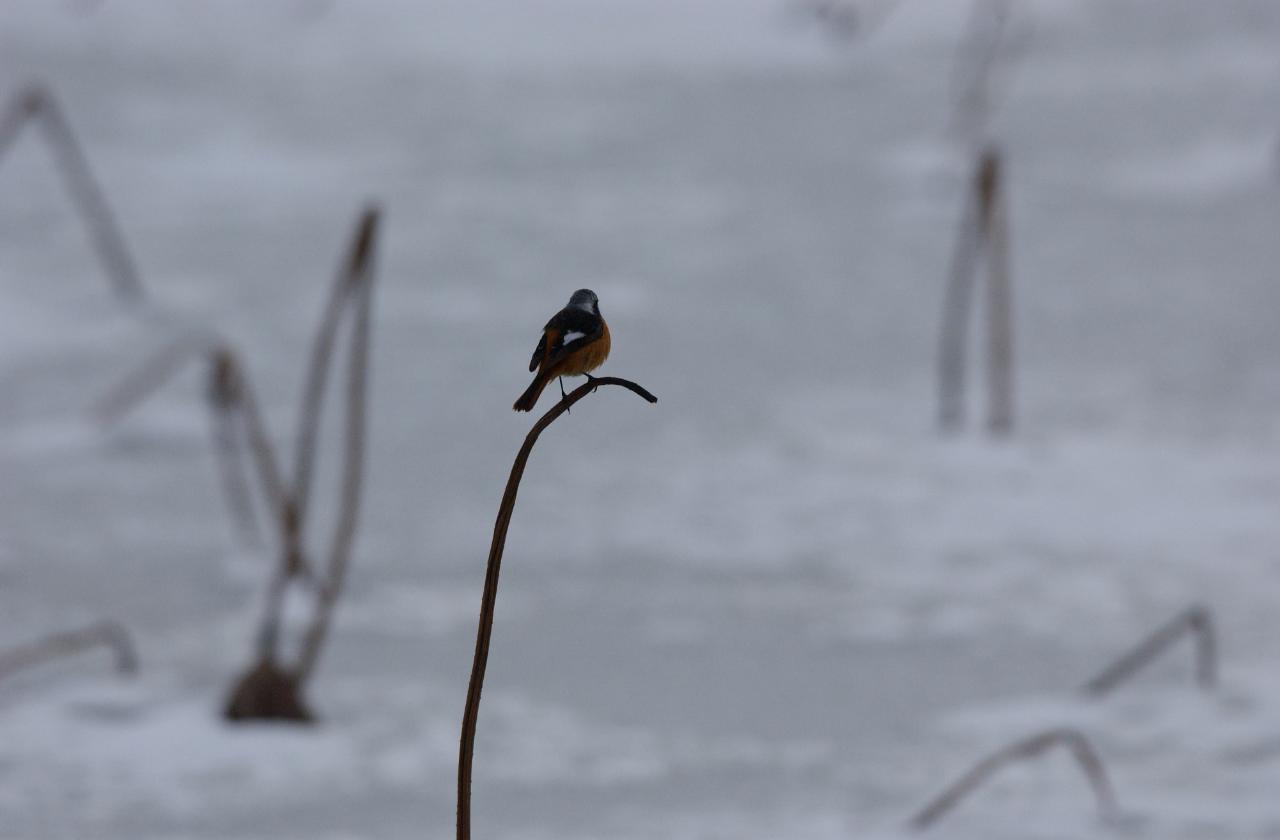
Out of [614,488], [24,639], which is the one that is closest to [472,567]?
[614,488]

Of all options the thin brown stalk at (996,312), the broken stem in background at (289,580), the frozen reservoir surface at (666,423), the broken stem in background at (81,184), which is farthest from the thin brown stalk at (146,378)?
the thin brown stalk at (996,312)

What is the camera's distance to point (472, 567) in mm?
5387

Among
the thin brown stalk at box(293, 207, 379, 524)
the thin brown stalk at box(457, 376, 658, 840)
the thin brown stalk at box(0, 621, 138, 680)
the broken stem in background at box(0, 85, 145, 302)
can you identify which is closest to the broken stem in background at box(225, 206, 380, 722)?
the thin brown stalk at box(293, 207, 379, 524)

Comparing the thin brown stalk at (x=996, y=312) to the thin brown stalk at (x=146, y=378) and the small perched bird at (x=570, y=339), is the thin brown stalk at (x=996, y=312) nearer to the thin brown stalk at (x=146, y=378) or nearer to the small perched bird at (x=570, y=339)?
the thin brown stalk at (x=146, y=378)

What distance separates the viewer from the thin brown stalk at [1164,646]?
454 centimetres

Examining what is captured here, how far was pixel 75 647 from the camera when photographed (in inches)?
168

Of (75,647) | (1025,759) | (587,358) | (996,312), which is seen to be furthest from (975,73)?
(587,358)

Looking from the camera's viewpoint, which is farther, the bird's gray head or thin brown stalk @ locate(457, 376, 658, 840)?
the bird's gray head

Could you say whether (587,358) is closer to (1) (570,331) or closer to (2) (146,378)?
(1) (570,331)

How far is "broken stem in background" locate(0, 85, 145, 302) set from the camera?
723cm

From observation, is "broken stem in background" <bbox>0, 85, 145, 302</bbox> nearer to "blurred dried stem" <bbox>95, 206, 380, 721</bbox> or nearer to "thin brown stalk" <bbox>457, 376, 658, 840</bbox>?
"blurred dried stem" <bbox>95, 206, 380, 721</bbox>

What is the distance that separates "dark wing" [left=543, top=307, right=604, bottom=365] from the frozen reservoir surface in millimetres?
2246

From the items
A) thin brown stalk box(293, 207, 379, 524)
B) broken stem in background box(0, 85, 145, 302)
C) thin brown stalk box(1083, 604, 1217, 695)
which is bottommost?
thin brown stalk box(1083, 604, 1217, 695)

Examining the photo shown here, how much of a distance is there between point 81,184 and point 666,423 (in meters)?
3.20
